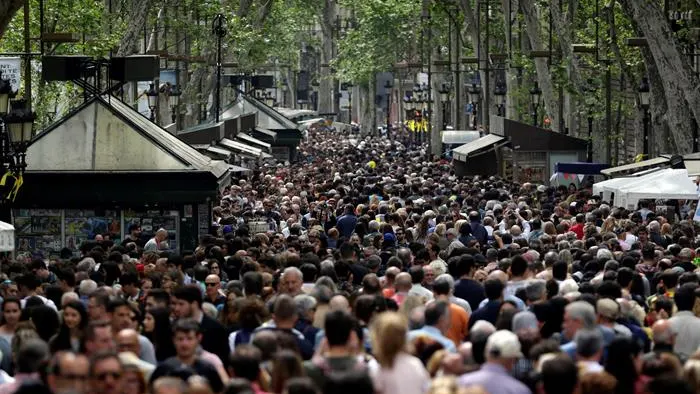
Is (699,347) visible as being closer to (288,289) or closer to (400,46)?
(288,289)

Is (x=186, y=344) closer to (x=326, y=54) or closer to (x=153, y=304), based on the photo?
(x=153, y=304)

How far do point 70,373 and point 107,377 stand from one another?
0.18 m

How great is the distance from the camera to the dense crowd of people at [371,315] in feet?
33.7

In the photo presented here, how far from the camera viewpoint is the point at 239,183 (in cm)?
4559

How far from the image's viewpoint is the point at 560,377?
1017 cm

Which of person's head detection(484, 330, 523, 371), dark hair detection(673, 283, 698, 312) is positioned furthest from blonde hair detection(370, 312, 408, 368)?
dark hair detection(673, 283, 698, 312)

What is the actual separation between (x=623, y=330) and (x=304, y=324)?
232 cm

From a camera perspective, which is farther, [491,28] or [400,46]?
[400,46]

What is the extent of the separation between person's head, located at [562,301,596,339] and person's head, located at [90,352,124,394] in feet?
11.2

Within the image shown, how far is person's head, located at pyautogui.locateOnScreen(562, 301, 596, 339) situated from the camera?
12445 mm

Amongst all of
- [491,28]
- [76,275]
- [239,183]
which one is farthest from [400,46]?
[76,275]

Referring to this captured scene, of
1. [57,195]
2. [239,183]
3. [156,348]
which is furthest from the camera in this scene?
[239,183]

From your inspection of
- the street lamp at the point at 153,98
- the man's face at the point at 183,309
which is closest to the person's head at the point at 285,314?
the man's face at the point at 183,309

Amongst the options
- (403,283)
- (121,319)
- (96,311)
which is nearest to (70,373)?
(121,319)
